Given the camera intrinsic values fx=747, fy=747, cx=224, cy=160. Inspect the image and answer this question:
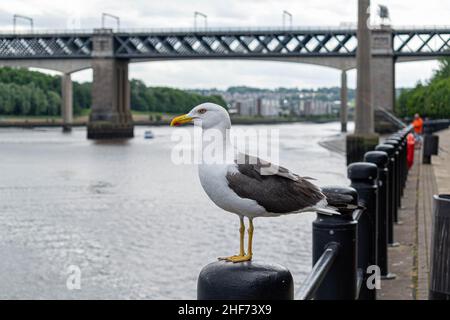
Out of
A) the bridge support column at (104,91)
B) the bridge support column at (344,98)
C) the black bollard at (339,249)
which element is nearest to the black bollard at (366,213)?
the black bollard at (339,249)

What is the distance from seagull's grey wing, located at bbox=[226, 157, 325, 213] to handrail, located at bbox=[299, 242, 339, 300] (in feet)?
1.19

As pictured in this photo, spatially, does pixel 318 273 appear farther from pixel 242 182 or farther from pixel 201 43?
pixel 201 43

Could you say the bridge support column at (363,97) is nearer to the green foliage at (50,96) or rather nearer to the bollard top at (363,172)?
the bollard top at (363,172)

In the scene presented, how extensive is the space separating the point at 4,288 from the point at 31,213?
10567 millimetres

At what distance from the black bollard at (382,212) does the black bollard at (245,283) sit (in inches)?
229

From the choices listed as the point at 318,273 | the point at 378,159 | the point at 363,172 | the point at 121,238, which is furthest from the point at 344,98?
the point at 318,273

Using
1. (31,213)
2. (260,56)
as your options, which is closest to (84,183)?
(31,213)

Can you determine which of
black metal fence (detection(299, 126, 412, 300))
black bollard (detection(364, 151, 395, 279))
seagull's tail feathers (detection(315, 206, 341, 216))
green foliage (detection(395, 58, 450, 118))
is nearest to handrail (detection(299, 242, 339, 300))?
black metal fence (detection(299, 126, 412, 300))

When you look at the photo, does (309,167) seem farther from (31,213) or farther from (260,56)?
(260,56)

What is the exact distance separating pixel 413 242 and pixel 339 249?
19.8 feet

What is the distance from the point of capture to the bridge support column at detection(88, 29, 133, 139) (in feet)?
292

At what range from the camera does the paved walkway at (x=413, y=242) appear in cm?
781

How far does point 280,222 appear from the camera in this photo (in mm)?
21094

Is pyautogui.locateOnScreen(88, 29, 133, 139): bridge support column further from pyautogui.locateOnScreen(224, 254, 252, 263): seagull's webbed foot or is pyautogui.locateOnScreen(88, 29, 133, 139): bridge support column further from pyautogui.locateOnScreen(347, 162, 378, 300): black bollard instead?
pyautogui.locateOnScreen(224, 254, 252, 263): seagull's webbed foot
